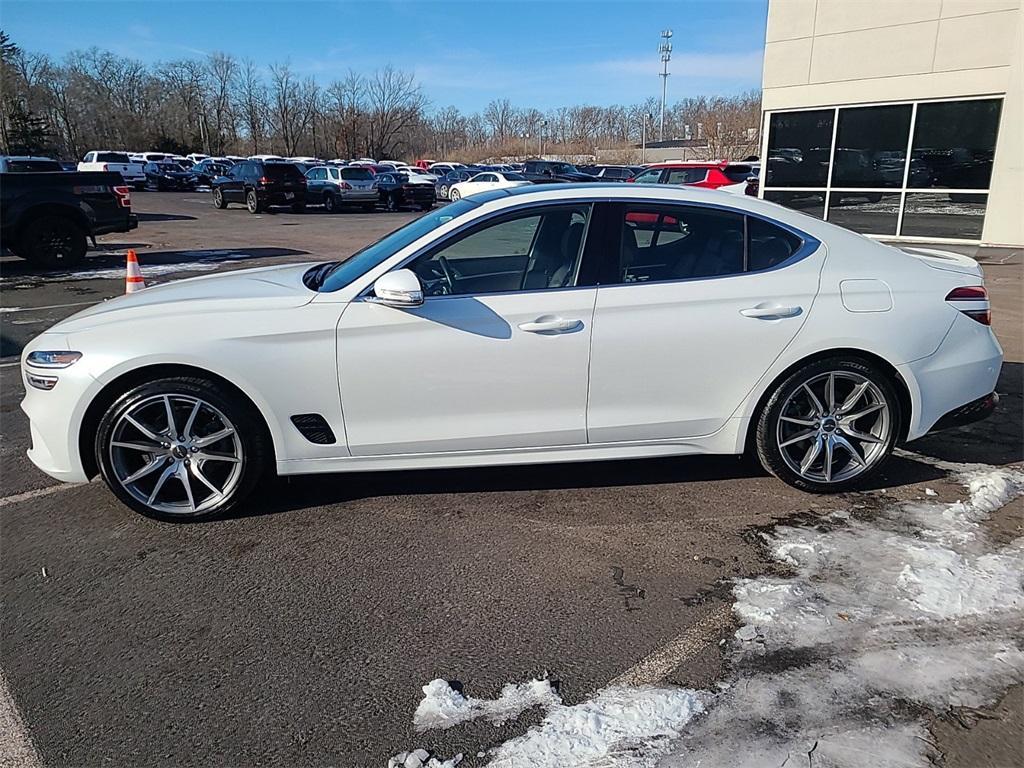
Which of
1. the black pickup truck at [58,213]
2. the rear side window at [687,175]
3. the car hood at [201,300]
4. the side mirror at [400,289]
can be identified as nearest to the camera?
the side mirror at [400,289]

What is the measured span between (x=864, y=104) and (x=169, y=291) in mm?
16805

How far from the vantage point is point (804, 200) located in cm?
1770

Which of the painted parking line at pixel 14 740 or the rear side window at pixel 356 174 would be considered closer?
the painted parking line at pixel 14 740

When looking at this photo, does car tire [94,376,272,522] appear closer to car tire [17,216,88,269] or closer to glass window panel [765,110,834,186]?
car tire [17,216,88,269]

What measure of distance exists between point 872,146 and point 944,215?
2.19 meters

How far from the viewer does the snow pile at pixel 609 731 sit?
2201 millimetres

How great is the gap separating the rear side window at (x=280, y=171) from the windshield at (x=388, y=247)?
2456 cm

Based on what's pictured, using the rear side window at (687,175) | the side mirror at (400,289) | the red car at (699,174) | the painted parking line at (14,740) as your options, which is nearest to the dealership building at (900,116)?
the red car at (699,174)

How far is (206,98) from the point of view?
8725cm

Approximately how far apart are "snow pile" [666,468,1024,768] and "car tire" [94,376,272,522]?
2388 mm

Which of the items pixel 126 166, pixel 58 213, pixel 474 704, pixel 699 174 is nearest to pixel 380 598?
pixel 474 704

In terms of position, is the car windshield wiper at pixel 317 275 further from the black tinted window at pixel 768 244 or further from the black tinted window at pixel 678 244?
the black tinted window at pixel 768 244

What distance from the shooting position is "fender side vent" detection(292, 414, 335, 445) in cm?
358

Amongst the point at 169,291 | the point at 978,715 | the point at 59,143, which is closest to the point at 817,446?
the point at 978,715
